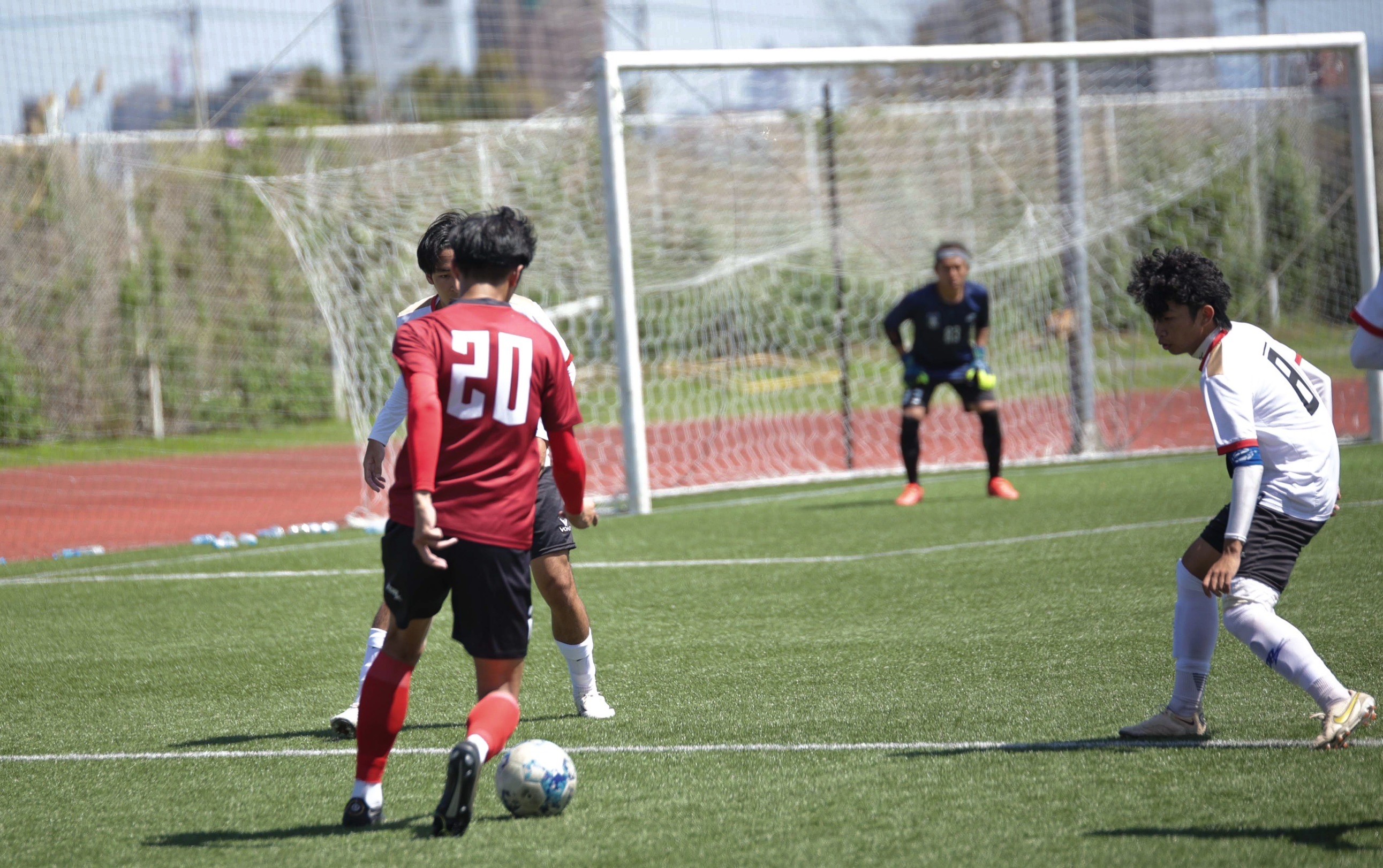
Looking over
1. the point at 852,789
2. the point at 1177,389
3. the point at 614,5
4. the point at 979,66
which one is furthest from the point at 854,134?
the point at 852,789

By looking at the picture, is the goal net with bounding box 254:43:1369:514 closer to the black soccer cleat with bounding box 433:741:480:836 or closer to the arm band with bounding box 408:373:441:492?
the arm band with bounding box 408:373:441:492

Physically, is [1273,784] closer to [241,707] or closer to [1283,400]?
[1283,400]

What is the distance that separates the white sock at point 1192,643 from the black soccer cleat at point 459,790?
2.17 meters

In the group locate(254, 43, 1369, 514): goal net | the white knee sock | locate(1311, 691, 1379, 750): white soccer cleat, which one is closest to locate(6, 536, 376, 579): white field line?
locate(254, 43, 1369, 514): goal net

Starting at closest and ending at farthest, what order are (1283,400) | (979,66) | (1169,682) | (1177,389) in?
(1283,400)
(1169,682)
(979,66)
(1177,389)

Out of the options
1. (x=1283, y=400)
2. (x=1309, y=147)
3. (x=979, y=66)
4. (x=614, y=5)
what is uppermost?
(x=614, y=5)

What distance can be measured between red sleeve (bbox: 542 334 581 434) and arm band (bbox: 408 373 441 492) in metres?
0.36

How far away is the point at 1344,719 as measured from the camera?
3781 millimetres

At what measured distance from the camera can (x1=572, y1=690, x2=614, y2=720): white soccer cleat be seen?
4.88 m

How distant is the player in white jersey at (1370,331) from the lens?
125 inches

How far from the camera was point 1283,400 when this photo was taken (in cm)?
397

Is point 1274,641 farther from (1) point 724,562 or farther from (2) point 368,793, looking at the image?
(1) point 724,562

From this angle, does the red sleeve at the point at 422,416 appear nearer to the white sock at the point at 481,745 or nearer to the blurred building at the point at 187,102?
the white sock at the point at 481,745

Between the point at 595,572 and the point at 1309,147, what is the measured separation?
963cm
